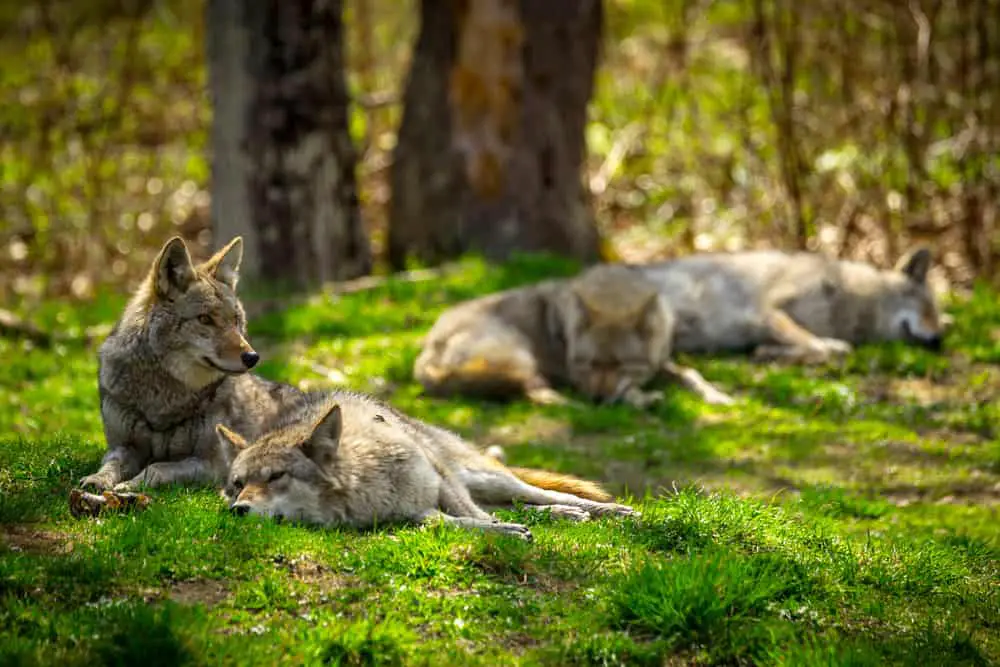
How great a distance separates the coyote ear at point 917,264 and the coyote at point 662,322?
11mm

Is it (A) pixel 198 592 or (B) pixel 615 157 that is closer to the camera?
(A) pixel 198 592


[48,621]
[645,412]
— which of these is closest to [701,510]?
[48,621]

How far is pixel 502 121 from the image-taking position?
49.6 ft

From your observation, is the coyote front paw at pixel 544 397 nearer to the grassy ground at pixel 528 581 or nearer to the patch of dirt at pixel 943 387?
the grassy ground at pixel 528 581

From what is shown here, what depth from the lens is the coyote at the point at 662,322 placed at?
11.2 meters

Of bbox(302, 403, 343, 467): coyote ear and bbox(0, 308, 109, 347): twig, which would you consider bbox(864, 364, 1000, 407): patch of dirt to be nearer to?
bbox(302, 403, 343, 467): coyote ear

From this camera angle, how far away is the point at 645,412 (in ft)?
35.8

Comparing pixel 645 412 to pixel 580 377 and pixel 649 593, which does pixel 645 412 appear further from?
pixel 649 593

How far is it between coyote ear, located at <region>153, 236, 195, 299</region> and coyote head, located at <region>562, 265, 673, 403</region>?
5.11m

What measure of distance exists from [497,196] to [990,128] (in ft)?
19.7

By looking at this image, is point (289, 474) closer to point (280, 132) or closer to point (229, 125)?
point (280, 132)

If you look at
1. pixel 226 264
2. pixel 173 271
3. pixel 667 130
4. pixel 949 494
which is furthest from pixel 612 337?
pixel 667 130

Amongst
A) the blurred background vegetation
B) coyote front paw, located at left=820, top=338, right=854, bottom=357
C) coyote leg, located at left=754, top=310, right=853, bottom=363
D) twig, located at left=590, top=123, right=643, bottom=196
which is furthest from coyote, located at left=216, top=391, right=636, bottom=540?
twig, located at left=590, top=123, right=643, bottom=196

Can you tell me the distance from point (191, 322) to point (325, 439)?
129 cm
